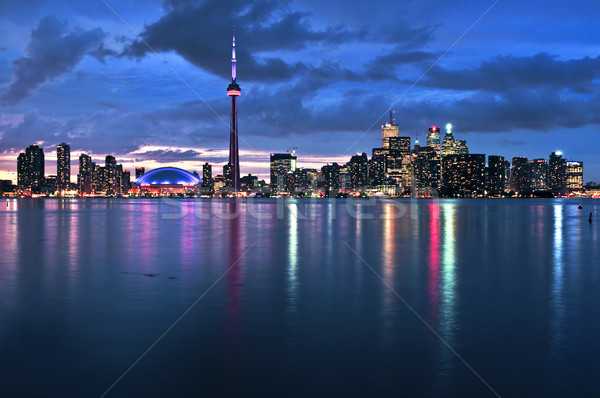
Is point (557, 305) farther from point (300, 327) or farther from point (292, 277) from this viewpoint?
point (292, 277)

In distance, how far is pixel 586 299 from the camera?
18547mm

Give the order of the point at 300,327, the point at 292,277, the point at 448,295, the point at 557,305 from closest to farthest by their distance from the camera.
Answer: the point at 300,327, the point at 557,305, the point at 448,295, the point at 292,277

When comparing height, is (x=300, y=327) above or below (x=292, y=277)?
above

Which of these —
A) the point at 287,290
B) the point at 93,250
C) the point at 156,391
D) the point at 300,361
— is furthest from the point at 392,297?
the point at 93,250

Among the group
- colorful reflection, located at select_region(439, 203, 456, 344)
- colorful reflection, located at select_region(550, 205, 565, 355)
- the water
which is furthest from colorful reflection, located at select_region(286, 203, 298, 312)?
colorful reflection, located at select_region(550, 205, 565, 355)

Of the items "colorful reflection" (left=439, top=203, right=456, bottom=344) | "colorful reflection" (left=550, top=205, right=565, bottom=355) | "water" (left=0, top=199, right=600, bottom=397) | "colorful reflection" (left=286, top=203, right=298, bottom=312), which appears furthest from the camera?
"colorful reflection" (left=286, top=203, right=298, bottom=312)

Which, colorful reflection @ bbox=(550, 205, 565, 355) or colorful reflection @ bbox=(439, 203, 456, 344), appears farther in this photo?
colorful reflection @ bbox=(439, 203, 456, 344)

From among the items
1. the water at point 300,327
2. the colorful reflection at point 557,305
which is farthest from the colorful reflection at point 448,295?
the colorful reflection at point 557,305

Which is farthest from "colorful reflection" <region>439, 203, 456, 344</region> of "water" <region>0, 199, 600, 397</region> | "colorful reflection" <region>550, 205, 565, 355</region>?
"colorful reflection" <region>550, 205, 565, 355</region>

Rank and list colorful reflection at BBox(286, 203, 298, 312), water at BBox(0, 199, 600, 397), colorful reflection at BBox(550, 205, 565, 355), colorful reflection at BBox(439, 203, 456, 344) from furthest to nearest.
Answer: colorful reflection at BBox(286, 203, 298, 312)
colorful reflection at BBox(439, 203, 456, 344)
colorful reflection at BBox(550, 205, 565, 355)
water at BBox(0, 199, 600, 397)

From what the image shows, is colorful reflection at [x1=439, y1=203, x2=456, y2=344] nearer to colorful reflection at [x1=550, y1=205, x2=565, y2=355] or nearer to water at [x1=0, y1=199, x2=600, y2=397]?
water at [x1=0, y1=199, x2=600, y2=397]

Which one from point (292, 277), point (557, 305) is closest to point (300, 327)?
point (557, 305)

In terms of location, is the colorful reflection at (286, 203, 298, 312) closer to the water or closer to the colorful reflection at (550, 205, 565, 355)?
the water

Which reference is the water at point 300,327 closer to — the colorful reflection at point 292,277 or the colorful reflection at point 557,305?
the colorful reflection at point 557,305
